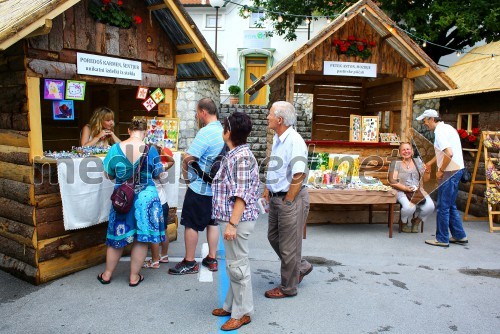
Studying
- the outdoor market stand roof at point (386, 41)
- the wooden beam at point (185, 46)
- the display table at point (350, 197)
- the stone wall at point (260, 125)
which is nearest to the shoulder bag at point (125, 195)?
the wooden beam at point (185, 46)

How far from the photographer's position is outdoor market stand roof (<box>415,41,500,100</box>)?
8990 mm

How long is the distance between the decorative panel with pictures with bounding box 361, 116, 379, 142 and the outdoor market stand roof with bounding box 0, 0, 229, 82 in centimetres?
315

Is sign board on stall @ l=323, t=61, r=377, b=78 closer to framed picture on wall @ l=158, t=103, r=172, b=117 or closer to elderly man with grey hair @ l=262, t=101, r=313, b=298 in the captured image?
framed picture on wall @ l=158, t=103, r=172, b=117

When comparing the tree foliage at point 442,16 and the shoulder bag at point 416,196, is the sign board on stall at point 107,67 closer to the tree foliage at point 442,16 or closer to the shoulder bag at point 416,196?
the shoulder bag at point 416,196

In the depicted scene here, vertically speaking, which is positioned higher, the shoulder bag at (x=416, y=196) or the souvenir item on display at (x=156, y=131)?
the souvenir item on display at (x=156, y=131)

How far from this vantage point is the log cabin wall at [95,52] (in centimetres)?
499

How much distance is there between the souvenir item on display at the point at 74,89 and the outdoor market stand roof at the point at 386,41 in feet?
10.7

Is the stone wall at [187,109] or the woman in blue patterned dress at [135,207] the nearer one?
the woman in blue patterned dress at [135,207]

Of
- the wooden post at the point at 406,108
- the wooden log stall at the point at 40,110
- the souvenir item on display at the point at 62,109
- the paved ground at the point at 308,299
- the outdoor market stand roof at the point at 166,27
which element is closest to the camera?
the paved ground at the point at 308,299

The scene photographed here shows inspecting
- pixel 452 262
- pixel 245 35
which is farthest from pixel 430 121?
pixel 245 35

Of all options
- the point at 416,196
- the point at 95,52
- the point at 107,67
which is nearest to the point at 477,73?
the point at 416,196

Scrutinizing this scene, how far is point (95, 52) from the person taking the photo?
17.9ft

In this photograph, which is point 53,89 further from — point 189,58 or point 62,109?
point 189,58

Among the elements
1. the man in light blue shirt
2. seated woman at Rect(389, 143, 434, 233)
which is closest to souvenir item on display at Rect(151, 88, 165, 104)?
the man in light blue shirt
